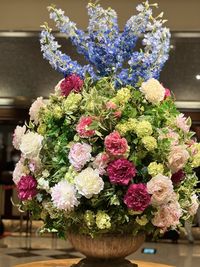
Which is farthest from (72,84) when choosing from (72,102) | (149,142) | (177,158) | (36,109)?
(177,158)

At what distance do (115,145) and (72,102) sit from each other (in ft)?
0.96

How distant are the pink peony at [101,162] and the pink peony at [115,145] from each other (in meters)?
0.03

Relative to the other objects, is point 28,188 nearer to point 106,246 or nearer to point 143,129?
point 106,246

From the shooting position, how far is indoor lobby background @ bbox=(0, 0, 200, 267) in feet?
30.1

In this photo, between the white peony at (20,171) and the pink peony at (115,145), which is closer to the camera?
the pink peony at (115,145)

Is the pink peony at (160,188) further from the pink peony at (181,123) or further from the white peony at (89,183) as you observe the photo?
the pink peony at (181,123)

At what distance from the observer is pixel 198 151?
2617 millimetres

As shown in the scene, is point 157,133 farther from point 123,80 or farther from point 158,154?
point 123,80

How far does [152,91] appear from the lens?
8.21ft

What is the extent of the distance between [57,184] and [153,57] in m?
0.72

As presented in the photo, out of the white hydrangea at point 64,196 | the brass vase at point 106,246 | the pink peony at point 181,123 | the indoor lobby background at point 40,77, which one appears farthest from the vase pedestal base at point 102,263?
the indoor lobby background at point 40,77

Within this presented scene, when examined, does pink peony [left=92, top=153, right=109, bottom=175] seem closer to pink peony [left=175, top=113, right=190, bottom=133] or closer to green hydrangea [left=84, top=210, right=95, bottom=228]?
green hydrangea [left=84, top=210, right=95, bottom=228]

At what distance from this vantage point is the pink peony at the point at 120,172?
234 cm

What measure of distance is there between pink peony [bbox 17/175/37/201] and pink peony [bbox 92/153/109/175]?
0.33m
